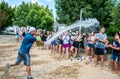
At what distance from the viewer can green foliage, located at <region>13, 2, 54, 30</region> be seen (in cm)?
6172

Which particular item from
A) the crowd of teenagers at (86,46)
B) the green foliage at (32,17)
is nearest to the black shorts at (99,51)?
the crowd of teenagers at (86,46)

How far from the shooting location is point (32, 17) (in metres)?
62.1

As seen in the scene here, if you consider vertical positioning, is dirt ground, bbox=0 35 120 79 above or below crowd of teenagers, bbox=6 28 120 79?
below

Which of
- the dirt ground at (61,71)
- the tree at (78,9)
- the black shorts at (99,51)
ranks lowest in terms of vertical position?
the dirt ground at (61,71)

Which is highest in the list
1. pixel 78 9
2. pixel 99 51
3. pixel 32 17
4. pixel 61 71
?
pixel 32 17

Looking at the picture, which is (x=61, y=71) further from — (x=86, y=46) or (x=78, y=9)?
(x=78, y=9)

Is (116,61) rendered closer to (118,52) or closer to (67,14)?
(118,52)

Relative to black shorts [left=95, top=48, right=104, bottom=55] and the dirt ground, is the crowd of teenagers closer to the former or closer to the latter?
black shorts [left=95, top=48, right=104, bottom=55]

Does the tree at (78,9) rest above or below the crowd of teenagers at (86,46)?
above

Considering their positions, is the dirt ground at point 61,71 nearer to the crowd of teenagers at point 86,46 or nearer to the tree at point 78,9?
the crowd of teenagers at point 86,46

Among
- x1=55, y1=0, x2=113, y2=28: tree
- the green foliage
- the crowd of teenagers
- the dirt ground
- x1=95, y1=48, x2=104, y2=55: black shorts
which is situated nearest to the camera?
the crowd of teenagers

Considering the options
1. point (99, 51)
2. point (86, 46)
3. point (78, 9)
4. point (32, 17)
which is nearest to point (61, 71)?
point (99, 51)

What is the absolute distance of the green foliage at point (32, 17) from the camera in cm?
6172

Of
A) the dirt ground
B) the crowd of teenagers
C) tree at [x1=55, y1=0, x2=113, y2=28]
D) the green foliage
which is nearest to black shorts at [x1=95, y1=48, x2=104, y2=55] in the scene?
the crowd of teenagers
